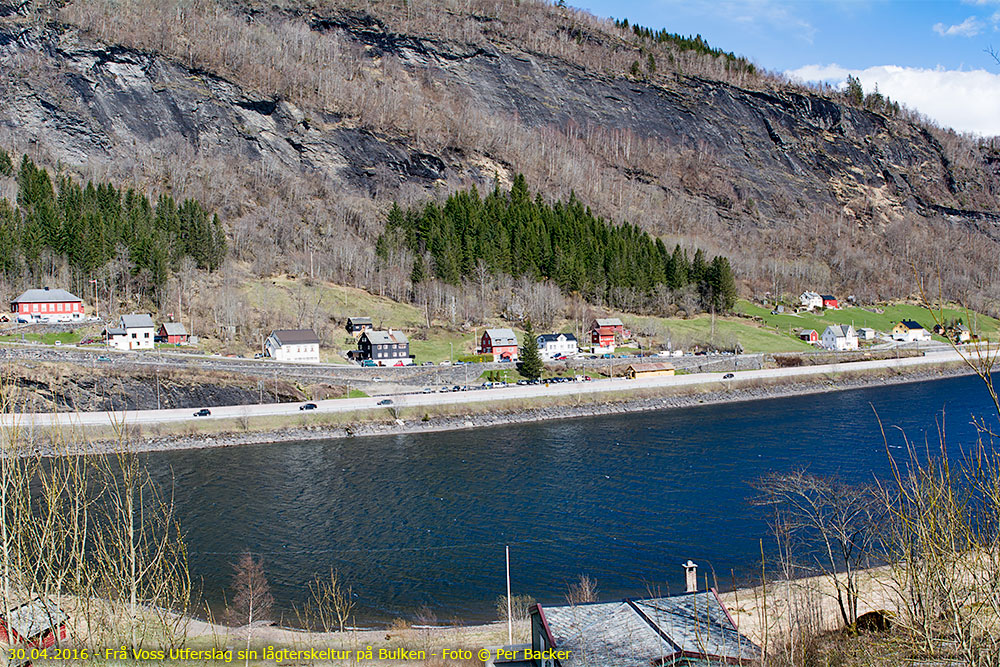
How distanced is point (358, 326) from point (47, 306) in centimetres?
2749

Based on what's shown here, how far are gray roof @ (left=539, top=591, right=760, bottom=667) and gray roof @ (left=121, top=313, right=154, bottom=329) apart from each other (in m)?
55.5

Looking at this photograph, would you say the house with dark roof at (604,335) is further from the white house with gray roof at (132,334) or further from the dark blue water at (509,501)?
the white house with gray roof at (132,334)


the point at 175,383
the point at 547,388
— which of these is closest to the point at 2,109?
the point at 175,383

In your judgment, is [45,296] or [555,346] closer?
[45,296]

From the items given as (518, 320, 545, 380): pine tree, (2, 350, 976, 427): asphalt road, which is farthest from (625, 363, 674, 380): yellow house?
(518, 320, 545, 380): pine tree

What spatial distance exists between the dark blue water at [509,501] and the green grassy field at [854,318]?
118 feet

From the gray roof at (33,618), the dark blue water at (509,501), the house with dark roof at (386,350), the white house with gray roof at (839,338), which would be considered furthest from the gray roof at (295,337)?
the white house with gray roof at (839,338)

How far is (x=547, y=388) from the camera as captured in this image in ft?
194

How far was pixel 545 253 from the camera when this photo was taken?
90250 mm

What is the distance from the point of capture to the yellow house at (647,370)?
6588cm

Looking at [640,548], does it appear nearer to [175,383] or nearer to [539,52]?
[175,383]

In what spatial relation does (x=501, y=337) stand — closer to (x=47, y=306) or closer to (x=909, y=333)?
(x=47, y=306)

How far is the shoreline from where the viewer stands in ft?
153

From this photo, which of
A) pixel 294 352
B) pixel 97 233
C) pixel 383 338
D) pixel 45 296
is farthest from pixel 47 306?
pixel 383 338
